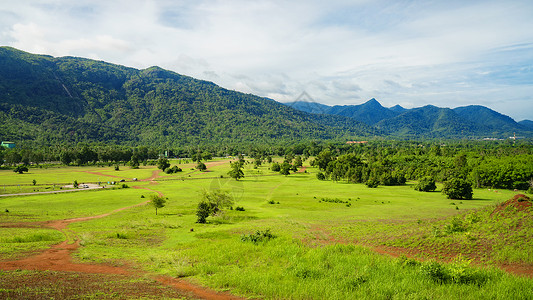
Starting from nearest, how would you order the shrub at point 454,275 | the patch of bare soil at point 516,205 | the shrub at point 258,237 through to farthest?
the shrub at point 454,275 < the shrub at point 258,237 < the patch of bare soil at point 516,205

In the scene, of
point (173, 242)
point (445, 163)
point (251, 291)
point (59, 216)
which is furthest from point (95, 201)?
point (445, 163)

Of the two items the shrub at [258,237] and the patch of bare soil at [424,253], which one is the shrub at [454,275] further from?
the shrub at [258,237]

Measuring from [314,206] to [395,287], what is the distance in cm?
4079

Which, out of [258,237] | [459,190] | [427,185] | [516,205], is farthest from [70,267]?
[427,185]

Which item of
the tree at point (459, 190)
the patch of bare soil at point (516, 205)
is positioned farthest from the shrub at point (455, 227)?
the tree at point (459, 190)

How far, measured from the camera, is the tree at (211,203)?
42.7 m

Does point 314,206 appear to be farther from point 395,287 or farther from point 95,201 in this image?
point 95,201

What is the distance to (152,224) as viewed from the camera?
38.9 m

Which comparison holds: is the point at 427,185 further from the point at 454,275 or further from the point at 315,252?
the point at 454,275

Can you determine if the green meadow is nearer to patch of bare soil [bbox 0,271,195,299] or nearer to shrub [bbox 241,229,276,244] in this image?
shrub [bbox 241,229,276,244]

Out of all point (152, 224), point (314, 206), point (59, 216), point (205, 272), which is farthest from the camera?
point (314, 206)

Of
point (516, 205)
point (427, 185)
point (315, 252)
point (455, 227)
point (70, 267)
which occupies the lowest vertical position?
point (427, 185)

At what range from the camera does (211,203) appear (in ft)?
152

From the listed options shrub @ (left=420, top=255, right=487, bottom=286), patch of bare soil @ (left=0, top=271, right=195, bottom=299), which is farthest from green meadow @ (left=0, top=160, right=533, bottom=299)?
patch of bare soil @ (left=0, top=271, right=195, bottom=299)
